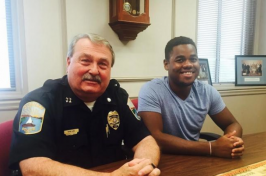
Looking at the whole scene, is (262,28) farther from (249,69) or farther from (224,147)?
(224,147)

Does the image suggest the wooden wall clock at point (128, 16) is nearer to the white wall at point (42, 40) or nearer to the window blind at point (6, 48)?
the white wall at point (42, 40)

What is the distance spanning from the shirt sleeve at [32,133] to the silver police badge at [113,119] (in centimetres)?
30

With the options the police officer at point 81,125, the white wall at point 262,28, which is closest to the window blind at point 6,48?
the police officer at point 81,125

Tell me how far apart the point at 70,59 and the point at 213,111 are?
1160mm

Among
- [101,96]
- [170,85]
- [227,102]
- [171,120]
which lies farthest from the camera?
[227,102]

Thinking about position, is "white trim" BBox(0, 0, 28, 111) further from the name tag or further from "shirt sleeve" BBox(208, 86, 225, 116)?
"shirt sleeve" BBox(208, 86, 225, 116)

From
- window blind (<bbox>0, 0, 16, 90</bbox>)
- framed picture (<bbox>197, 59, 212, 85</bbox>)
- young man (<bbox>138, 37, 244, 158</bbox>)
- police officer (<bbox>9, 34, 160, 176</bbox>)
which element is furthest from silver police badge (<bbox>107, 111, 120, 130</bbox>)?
framed picture (<bbox>197, 59, 212, 85</bbox>)

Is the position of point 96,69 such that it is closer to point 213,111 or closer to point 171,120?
point 171,120

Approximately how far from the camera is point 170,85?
1650 mm

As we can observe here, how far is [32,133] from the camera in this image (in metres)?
0.90

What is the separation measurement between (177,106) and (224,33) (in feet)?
6.57

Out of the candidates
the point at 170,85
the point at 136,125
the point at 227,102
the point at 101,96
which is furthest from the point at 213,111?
the point at 227,102

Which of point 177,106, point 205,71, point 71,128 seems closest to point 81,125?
point 71,128

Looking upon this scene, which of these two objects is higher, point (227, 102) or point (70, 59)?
point (70, 59)
